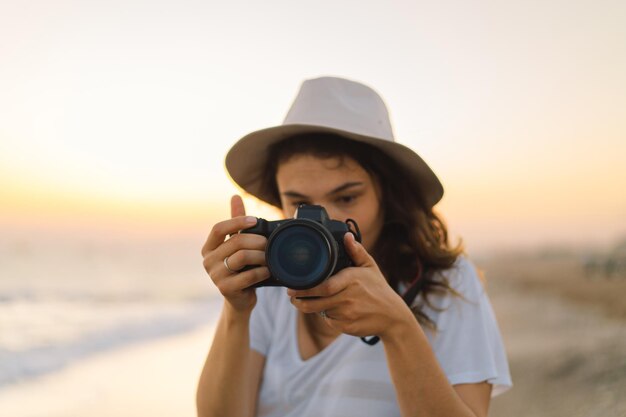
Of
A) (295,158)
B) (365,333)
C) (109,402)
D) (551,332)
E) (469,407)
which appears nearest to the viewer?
(365,333)

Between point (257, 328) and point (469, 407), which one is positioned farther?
point (257, 328)

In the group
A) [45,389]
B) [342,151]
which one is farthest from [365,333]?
[45,389]

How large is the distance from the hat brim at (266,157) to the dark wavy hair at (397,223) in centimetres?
3

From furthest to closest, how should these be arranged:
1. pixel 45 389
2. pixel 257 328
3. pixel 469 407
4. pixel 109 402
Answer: pixel 45 389 → pixel 109 402 → pixel 257 328 → pixel 469 407

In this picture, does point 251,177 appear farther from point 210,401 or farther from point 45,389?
point 45,389

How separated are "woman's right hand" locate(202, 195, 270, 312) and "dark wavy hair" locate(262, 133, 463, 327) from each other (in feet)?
1.35

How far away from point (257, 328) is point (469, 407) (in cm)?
74

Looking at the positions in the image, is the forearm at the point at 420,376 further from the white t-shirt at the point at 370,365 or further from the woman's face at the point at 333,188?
the woman's face at the point at 333,188

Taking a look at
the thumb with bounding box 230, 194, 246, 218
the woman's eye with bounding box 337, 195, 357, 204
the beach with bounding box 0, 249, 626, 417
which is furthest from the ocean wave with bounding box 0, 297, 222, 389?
the woman's eye with bounding box 337, 195, 357, 204

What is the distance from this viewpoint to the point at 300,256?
1320 millimetres

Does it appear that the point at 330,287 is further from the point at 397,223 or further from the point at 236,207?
the point at 397,223

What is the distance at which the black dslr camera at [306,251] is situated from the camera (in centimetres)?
129

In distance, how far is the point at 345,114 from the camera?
1.77 m

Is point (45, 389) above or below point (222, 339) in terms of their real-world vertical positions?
below
